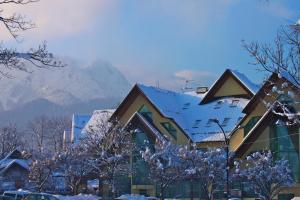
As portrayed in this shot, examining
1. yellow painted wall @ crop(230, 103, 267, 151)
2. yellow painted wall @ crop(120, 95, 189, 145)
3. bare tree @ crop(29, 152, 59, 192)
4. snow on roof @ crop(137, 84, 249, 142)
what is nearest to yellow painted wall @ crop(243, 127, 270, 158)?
yellow painted wall @ crop(230, 103, 267, 151)

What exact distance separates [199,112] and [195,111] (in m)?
0.63

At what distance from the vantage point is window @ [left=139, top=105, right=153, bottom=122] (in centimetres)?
5576

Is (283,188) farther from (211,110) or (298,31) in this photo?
(298,31)

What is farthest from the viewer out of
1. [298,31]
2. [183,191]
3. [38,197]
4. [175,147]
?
[183,191]

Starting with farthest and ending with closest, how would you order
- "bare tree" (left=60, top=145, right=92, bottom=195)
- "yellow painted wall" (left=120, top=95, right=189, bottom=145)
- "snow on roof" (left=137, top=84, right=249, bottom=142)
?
"yellow painted wall" (left=120, top=95, right=189, bottom=145), "snow on roof" (left=137, top=84, right=249, bottom=142), "bare tree" (left=60, top=145, right=92, bottom=195)

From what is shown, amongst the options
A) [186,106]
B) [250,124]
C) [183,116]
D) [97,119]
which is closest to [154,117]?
[183,116]

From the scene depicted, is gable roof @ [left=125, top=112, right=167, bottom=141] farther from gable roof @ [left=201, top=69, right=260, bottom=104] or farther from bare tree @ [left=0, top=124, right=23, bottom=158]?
bare tree @ [left=0, top=124, right=23, bottom=158]

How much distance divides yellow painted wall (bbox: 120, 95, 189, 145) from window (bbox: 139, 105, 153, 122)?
0.89ft

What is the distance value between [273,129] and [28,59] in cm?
3633

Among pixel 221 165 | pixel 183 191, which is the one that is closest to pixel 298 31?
pixel 221 165

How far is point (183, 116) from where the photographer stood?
57.3 meters

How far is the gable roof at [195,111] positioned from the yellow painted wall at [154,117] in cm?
37

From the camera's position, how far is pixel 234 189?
158ft

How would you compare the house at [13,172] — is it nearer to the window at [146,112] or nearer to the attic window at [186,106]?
the window at [146,112]
